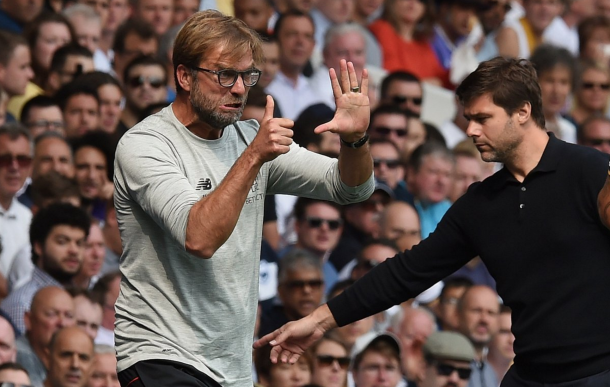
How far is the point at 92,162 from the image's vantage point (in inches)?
349

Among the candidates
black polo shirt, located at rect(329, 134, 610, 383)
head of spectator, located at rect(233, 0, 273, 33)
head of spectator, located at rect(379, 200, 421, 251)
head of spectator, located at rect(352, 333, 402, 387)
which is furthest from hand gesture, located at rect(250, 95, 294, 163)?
head of spectator, located at rect(233, 0, 273, 33)

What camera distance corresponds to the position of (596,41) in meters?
13.5

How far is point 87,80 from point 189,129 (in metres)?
4.61

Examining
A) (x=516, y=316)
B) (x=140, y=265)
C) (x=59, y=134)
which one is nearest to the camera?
(x=140, y=265)

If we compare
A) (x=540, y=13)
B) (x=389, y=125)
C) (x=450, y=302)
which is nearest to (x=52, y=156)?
(x=450, y=302)

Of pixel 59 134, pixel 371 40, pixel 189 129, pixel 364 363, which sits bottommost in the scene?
pixel 364 363

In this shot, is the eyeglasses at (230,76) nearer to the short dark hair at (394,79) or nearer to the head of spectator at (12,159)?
the head of spectator at (12,159)

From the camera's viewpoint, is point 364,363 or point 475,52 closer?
point 364,363

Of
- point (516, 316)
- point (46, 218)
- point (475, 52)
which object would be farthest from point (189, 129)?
point (475, 52)

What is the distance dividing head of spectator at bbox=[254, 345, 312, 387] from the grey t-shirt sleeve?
125 inches

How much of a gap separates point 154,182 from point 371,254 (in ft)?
14.4

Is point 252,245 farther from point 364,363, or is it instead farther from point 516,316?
point 364,363

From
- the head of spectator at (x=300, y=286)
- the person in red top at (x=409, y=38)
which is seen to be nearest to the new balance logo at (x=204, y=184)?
the head of spectator at (x=300, y=286)

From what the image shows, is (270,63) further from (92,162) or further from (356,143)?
(356,143)
